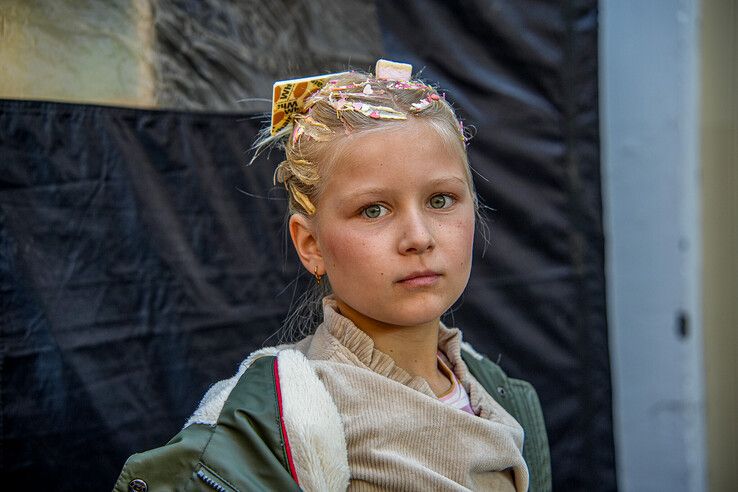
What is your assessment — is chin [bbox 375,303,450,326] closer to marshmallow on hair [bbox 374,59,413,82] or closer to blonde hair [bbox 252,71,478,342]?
blonde hair [bbox 252,71,478,342]

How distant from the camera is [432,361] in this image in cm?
160

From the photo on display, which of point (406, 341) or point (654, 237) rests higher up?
point (406, 341)

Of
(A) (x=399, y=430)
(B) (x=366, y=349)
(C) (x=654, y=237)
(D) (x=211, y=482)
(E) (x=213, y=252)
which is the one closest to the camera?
(D) (x=211, y=482)

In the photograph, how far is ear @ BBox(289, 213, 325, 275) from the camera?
155 cm

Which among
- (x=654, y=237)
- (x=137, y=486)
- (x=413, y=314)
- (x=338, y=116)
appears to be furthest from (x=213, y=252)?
(x=654, y=237)

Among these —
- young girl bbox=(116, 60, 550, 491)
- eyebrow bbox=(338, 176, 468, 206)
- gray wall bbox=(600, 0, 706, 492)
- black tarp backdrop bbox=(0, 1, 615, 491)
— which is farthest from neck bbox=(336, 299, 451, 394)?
gray wall bbox=(600, 0, 706, 492)

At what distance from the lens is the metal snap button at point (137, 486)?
3.92 ft

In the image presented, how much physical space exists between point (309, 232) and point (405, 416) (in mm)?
454

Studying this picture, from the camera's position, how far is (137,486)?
3.92ft

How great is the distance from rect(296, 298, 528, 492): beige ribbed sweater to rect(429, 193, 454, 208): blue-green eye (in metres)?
0.31

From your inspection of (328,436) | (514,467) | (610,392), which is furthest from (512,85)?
(328,436)

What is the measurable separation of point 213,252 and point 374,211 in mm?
976

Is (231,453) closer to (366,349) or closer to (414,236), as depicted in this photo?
(366,349)

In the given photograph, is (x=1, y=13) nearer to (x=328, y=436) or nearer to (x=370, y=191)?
(x=370, y=191)
